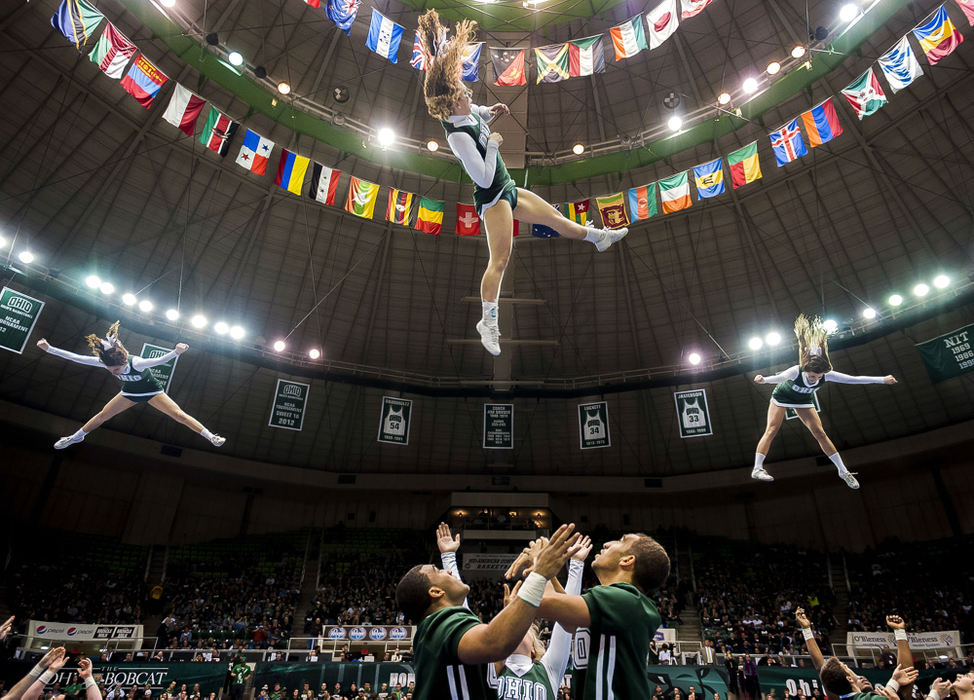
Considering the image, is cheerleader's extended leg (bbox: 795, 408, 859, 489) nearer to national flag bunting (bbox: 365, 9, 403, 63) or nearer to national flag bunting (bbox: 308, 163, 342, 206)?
national flag bunting (bbox: 365, 9, 403, 63)

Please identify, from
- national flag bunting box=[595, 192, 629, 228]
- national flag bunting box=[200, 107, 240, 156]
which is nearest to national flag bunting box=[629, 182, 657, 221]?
national flag bunting box=[595, 192, 629, 228]

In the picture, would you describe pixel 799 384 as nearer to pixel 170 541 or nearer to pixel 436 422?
pixel 436 422

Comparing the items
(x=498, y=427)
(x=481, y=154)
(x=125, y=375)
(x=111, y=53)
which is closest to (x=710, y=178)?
(x=498, y=427)

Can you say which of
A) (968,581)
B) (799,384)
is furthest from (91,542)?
(968,581)

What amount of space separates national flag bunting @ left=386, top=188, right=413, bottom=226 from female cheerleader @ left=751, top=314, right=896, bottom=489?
12.4 m

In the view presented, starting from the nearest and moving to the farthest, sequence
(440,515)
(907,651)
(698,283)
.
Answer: (907,651) → (698,283) → (440,515)

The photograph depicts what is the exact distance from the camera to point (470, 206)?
21688mm

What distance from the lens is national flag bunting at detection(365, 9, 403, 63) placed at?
17.0m

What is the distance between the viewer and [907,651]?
16.4ft

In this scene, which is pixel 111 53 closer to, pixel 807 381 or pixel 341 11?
pixel 341 11

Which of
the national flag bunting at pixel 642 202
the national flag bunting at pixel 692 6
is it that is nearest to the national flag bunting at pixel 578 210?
the national flag bunting at pixel 642 202

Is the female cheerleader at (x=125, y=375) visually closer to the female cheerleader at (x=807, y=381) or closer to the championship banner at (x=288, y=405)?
the championship banner at (x=288, y=405)

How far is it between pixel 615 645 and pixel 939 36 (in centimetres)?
1813

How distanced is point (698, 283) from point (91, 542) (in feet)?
102
